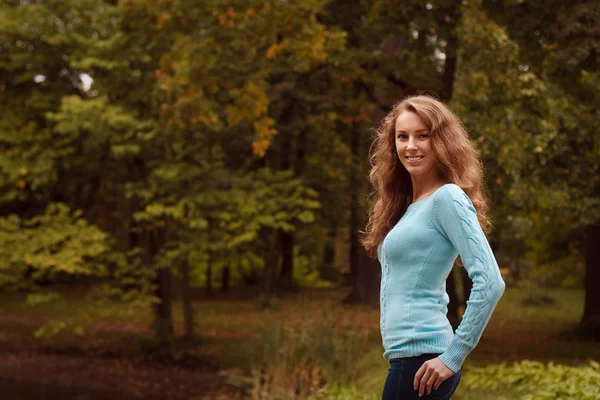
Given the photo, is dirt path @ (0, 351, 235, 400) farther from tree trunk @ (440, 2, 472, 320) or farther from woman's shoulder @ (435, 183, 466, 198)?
woman's shoulder @ (435, 183, 466, 198)

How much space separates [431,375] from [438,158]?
0.65 metres

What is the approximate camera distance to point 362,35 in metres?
12.9

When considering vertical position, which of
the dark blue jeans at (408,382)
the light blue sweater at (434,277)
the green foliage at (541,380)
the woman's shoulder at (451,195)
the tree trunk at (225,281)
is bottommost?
the tree trunk at (225,281)

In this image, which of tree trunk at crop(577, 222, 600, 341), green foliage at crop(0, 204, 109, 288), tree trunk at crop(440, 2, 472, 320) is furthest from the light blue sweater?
tree trunk at crop(577, 222, 600, 341)

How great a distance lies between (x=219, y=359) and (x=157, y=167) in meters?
3.83

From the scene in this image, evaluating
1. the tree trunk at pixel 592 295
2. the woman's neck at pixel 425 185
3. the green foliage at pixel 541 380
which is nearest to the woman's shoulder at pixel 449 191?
the woman's neck at pixel 425 185

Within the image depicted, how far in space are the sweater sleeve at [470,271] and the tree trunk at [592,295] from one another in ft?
45.3

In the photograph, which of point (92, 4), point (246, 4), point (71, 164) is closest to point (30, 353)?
point (71, 164)

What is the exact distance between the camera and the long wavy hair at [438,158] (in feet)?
8.23

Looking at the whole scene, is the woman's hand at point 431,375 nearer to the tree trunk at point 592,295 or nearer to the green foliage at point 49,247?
the green foliage at point 49,247

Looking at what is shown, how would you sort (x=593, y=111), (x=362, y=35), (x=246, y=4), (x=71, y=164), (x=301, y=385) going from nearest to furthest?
(x=593, y=111)
(x=301, y=385)
(x=246, y=4)
(x=362, y=35)
(x=71, y=164)

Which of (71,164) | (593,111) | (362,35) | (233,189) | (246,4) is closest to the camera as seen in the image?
(593,111)

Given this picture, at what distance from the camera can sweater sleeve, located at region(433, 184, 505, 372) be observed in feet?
7.59

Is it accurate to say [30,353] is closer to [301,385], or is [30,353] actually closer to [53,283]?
[301,385]
